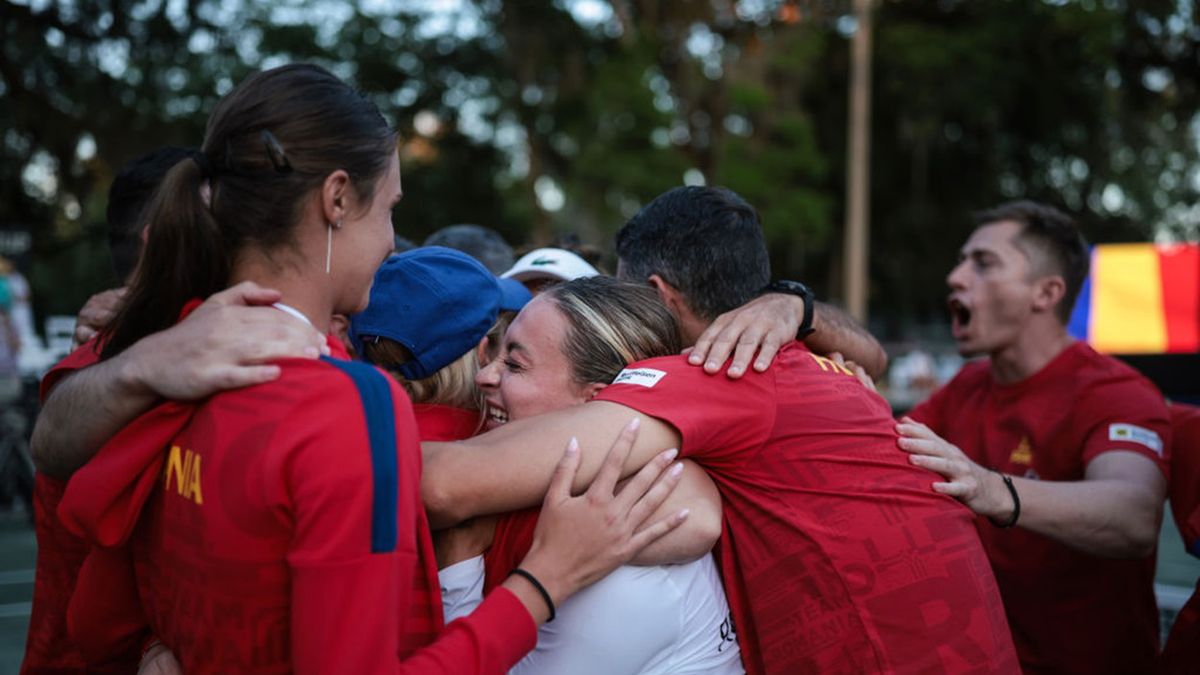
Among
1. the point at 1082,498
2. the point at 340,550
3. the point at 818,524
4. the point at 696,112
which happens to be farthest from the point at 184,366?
the point at 696,112

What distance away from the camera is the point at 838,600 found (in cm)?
236

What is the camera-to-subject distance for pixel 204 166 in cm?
188

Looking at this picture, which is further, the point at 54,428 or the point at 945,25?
the point at 945,25

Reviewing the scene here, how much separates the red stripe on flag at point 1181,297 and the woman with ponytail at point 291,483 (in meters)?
7.09

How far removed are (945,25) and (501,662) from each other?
27.5 m

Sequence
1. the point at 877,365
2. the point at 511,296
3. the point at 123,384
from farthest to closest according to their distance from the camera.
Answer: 1. the point at 877,365
2. the point at 511,296
3. the point at 123,384

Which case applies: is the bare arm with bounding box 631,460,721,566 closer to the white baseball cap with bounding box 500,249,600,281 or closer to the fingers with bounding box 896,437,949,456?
the fingers with bounding box 896,437,949,456

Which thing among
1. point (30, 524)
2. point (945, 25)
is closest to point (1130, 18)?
point (945, 25)

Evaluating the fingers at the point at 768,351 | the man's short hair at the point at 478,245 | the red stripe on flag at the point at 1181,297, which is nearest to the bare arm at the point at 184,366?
the fingers at the point at 768,351

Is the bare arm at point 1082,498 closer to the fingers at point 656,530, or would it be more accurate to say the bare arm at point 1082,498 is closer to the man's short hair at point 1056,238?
the fingers at point 656,530

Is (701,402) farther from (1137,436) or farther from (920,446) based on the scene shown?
(1137,436)

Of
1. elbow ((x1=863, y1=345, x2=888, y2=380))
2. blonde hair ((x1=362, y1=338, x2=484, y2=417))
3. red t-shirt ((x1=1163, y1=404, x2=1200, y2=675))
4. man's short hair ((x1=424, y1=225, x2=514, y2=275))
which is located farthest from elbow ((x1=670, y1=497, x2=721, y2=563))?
man's short hair ((x1=424, y1=225, x2=514, y2=275))

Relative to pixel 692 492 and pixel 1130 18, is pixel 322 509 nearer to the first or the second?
pixel 692 492

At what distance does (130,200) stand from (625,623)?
215cm
